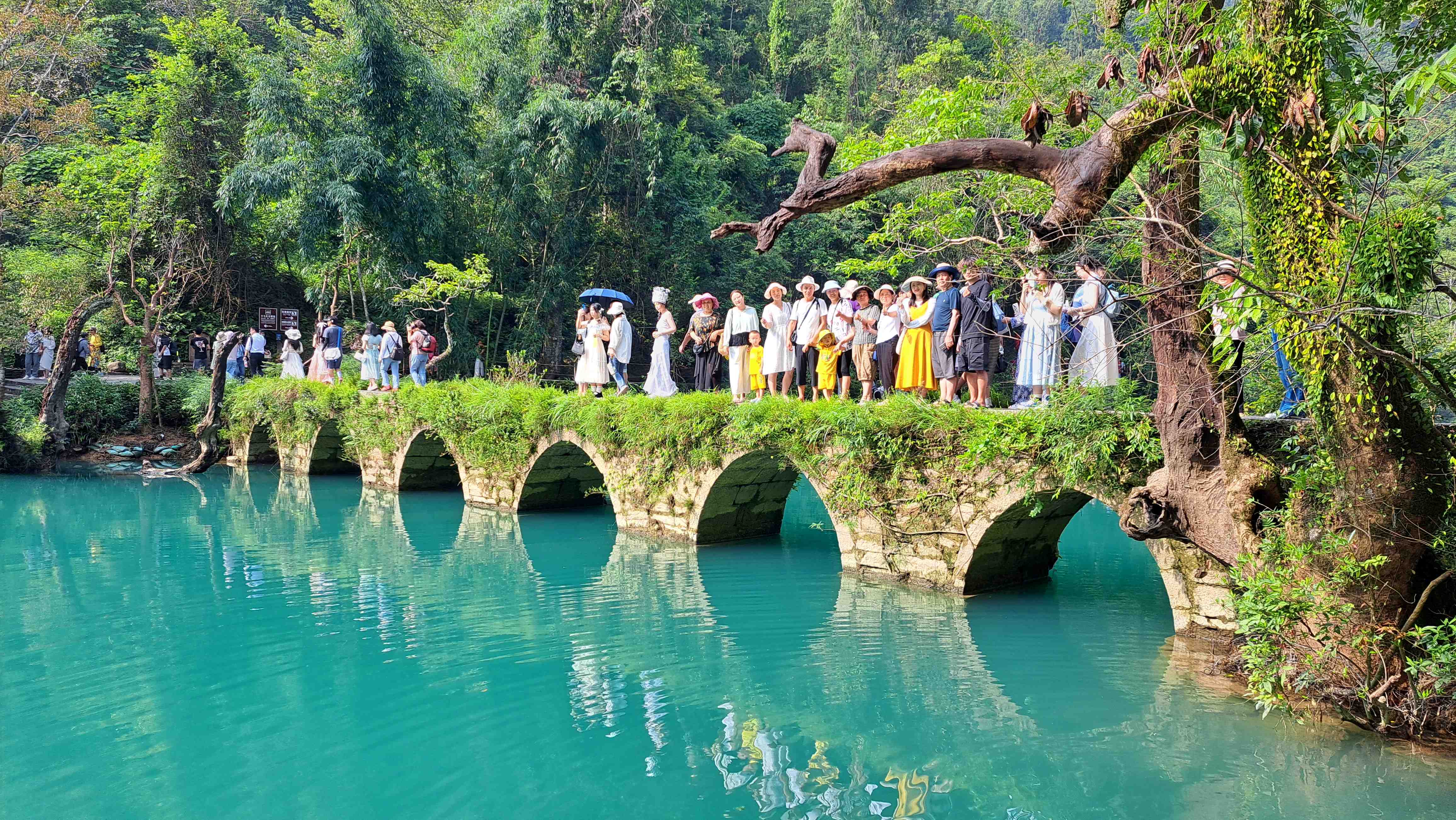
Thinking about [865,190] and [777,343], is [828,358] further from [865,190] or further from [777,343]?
[865,190]

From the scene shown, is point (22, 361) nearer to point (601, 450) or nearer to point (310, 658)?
point (601, 450)

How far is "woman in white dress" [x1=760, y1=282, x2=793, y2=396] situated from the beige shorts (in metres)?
0.90

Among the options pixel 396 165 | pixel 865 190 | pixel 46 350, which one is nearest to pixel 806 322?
pixel 865 190

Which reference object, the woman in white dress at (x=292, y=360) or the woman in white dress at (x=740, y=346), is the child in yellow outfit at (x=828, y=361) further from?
the woman in white dress at (x=292, y=360)

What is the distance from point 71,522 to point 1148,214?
15362mm

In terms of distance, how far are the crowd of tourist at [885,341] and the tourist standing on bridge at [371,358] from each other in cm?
519

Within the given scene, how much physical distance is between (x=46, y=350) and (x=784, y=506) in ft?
66.7

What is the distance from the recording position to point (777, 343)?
40.7 feet

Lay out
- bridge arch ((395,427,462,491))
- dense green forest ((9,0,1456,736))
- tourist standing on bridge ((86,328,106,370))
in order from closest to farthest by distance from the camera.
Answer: dense green forest ((9,0,1456,736)), bridge arch ((395,427,462,491)), tourist standing on bridge ((86,328,106,370))

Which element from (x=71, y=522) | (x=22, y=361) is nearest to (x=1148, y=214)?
(x=71, y=522)

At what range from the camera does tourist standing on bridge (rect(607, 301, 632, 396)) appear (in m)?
14.7

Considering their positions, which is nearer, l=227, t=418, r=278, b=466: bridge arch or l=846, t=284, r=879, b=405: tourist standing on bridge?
l=846, t=284, r=879, b=405: tourist standing on bridge

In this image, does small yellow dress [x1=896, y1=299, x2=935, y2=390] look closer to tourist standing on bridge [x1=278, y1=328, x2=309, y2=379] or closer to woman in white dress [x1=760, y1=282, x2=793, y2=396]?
woman in white dress [x1=760, y1=282, x2=793, y2=396]

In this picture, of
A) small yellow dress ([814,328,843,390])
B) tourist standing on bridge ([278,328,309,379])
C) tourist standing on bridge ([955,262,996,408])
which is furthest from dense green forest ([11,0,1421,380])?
tourist standing on bridge ([955,262,996,408])
